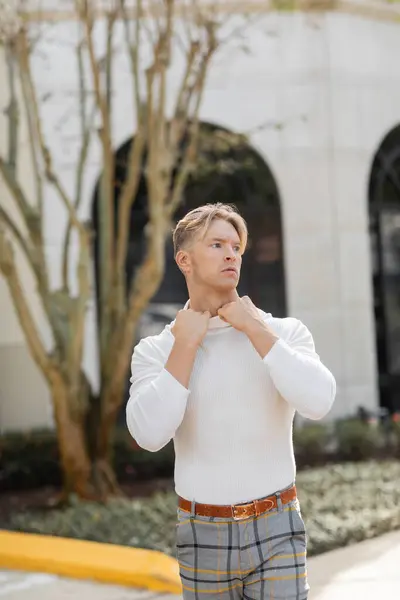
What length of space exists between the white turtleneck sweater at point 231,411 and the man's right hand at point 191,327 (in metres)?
0.08

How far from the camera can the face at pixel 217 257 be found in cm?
278

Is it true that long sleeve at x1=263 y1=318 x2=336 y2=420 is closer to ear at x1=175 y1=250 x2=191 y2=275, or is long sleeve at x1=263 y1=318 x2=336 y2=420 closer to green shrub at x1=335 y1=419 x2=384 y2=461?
ear at x1=175 y1=250 x2=191 y2=275

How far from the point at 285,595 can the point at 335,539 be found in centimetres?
448

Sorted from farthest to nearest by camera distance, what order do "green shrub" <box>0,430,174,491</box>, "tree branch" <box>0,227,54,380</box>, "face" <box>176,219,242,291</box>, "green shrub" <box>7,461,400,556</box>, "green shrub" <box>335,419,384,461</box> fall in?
"green shrub" <box>335,419,384,461</box> → "green shrub" <box>0,430,174,491</box> → "tree branch" <box>0,227,54,380</box> → "green shrub" <box>7,461,400,556</box> → "face" <box>176,219,242,291</box>

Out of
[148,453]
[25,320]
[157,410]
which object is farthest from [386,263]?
[157,410]

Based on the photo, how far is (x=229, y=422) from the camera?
107 inches

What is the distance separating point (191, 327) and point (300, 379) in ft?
1.13

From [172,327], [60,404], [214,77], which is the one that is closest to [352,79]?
[214,77]

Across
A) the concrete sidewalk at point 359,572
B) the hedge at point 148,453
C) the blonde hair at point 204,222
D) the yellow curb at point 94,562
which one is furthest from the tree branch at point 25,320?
the blonde hair at point 204,222

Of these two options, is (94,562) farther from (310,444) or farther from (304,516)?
(310,444)

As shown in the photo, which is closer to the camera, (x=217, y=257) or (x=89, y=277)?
(x=217, y=257)

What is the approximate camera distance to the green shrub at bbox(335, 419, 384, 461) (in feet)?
36.4

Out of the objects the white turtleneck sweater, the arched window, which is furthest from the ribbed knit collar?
the arched window

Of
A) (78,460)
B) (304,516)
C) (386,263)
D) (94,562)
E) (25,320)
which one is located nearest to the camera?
(94,562)
